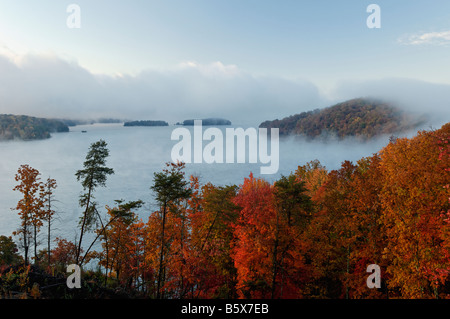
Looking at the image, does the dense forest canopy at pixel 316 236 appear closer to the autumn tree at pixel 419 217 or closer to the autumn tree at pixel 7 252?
the autumn tree at pixel 419 217

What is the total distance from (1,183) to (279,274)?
148 meters

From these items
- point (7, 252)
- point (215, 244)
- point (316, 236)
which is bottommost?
point (7, 252)

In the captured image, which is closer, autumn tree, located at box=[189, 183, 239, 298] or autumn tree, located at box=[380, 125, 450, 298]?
autumn tree, located at box=[380, 125, 450, 298]

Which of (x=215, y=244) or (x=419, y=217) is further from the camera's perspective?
(x=215, y=244)

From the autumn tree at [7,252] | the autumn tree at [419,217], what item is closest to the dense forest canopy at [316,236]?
the autumn tree at [419,217]

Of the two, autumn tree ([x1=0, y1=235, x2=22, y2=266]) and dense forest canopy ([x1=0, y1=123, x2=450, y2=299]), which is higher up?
dense forest canopy ([x1=0, y1=123, x2=450, y2=299])

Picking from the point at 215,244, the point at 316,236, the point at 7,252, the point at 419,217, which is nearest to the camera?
the point at 419,217

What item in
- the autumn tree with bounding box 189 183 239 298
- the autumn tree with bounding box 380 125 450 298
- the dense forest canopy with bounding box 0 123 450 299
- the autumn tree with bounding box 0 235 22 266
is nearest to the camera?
the autumn tree with bounding box 380 125 450 298

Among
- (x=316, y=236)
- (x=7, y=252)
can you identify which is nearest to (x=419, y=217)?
(x=316, y=236)

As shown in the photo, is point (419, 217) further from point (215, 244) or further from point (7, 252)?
point (7, 252)

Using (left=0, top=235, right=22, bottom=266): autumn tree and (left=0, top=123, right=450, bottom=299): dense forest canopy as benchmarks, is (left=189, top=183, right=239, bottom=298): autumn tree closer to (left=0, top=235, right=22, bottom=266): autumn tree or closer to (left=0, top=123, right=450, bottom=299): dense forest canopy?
(left=0, top=123, right=450, bottom=299): dense forest canopy

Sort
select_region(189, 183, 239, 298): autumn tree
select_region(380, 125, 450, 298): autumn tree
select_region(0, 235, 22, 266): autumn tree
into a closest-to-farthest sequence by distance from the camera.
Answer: select_region(380, 125, 450, 298): autumn tree < select_region(189, 183, 239, 298): autumn tree < select_region(0, 235, 22, 266): autumn tree

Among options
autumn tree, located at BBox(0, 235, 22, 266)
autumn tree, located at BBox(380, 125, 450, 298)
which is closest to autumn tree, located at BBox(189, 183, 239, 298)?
autumn tree, located at BBox(380, 125, 450, 298)
